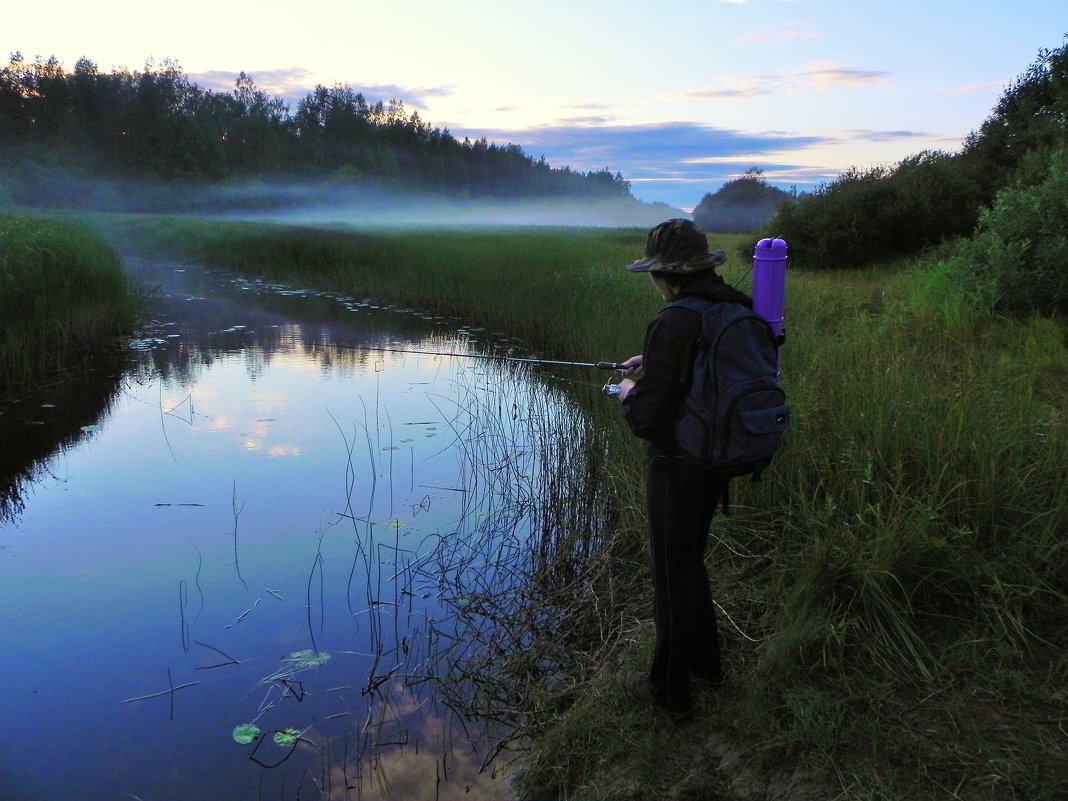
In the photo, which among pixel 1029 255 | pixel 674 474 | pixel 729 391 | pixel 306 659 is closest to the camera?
pixel 729 391

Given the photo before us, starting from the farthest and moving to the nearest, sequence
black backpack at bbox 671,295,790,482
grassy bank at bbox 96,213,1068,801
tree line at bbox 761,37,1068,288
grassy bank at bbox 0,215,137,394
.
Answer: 1. tree line at bbox 761,37,1068,288
2. grassy bank at bbox 0,215,137,394
3. grassy bank at bbox 96,213,1068,801
4. black backpack at bbox 671,295,790,482

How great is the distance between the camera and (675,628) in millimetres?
3109

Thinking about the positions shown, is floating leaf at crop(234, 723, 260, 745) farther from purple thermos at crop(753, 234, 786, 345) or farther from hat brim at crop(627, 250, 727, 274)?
purple thermos at crop(753, 234, 786, 345)

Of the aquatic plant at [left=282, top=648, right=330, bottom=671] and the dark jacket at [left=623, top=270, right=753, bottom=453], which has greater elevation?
the dark jacket at [left=623, top=270, right=753, bottom=453]

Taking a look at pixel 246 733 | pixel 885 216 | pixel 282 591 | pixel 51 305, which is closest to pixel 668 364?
pixel 246 733

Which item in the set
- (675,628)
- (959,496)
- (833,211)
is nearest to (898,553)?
(959,496)

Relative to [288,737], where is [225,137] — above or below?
above

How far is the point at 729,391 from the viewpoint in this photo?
2717 millimetres

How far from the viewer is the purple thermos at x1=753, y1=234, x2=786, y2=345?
3.08 metres

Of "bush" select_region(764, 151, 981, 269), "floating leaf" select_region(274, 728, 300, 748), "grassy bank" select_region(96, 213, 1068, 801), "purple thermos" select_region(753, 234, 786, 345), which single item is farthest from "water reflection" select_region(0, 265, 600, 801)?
"bush" select_region(764, 151, 981, 269)

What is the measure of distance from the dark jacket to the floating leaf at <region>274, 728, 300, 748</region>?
7.25ft

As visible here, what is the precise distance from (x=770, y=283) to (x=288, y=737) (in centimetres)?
293

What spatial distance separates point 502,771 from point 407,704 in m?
0.67

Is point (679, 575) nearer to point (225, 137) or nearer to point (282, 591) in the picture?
point (282, 591)
